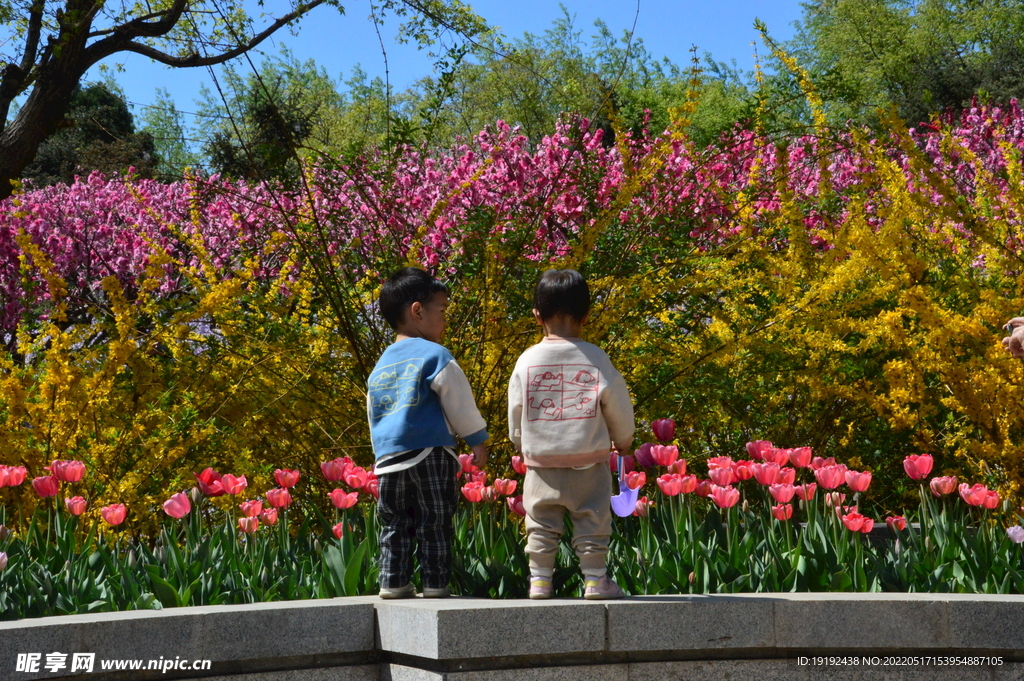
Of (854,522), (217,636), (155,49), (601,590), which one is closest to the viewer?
(217,636)

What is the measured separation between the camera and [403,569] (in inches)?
Answer: 130

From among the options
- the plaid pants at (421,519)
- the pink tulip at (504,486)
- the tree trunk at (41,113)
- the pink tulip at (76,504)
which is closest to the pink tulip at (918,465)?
the pink tulip at (504,486)

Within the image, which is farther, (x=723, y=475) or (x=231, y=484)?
(x=231, y=484)

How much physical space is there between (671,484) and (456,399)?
2.89 ft

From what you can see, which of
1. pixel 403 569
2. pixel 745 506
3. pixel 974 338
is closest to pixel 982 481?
pixel 974 338

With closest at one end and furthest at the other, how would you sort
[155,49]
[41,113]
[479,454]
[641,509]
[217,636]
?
[217,636], [479,454], [641,509], [41,113], [155,49]

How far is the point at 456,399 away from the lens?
3.33 meters

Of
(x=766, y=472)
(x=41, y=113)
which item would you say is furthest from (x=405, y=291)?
(x=41, y=113)

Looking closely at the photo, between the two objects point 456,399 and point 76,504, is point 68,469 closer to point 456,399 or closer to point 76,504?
point 76,504

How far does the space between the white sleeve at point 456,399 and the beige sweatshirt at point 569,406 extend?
0.14 metres

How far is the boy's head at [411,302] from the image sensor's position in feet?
11.6

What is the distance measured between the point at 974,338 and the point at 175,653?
422 cm

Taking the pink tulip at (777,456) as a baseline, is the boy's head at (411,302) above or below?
above

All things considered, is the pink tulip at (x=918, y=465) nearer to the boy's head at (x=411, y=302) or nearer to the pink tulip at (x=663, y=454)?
the pink tulip at (x=663, y=454)
